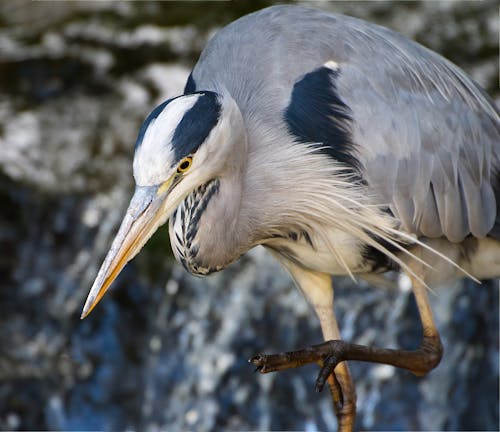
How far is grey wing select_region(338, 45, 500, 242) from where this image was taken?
3.04 m

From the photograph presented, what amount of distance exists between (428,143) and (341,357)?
0.76 meters

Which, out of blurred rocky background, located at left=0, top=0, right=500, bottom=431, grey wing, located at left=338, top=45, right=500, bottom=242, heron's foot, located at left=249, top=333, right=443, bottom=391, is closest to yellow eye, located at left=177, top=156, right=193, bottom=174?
heron's foot, located at left=249, top=333, right=443, bottom=391

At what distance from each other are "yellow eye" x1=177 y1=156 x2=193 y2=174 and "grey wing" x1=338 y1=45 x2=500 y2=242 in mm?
690

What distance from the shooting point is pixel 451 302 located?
444 centimetres

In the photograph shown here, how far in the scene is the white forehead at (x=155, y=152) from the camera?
7.92 ft

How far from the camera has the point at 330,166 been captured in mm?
2967

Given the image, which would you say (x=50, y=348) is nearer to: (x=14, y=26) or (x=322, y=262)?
(x=322, y=262)

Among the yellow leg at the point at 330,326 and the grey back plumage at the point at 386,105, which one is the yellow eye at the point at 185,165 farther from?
the yellow leg at the point at 330,326

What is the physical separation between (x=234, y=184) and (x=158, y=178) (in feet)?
1.23

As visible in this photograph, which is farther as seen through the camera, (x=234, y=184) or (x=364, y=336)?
(x=364, y=336)

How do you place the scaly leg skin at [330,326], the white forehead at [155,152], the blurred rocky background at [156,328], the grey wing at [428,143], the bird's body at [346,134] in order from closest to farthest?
the white forehead at [155,152] → the bird's body at [346,134] → the grey wing at [428,143] → the scaly leg skin at [330,326] → the blurred rocky background at [156,328]

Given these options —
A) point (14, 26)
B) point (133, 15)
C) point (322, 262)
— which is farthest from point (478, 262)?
point (14, 26)

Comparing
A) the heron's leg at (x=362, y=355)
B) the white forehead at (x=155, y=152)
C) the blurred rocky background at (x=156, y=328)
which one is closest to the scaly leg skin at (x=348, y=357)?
the heron's leg at (x=362, y=355)

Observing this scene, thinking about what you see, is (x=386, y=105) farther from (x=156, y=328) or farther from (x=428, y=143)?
(x=156, y=328)
